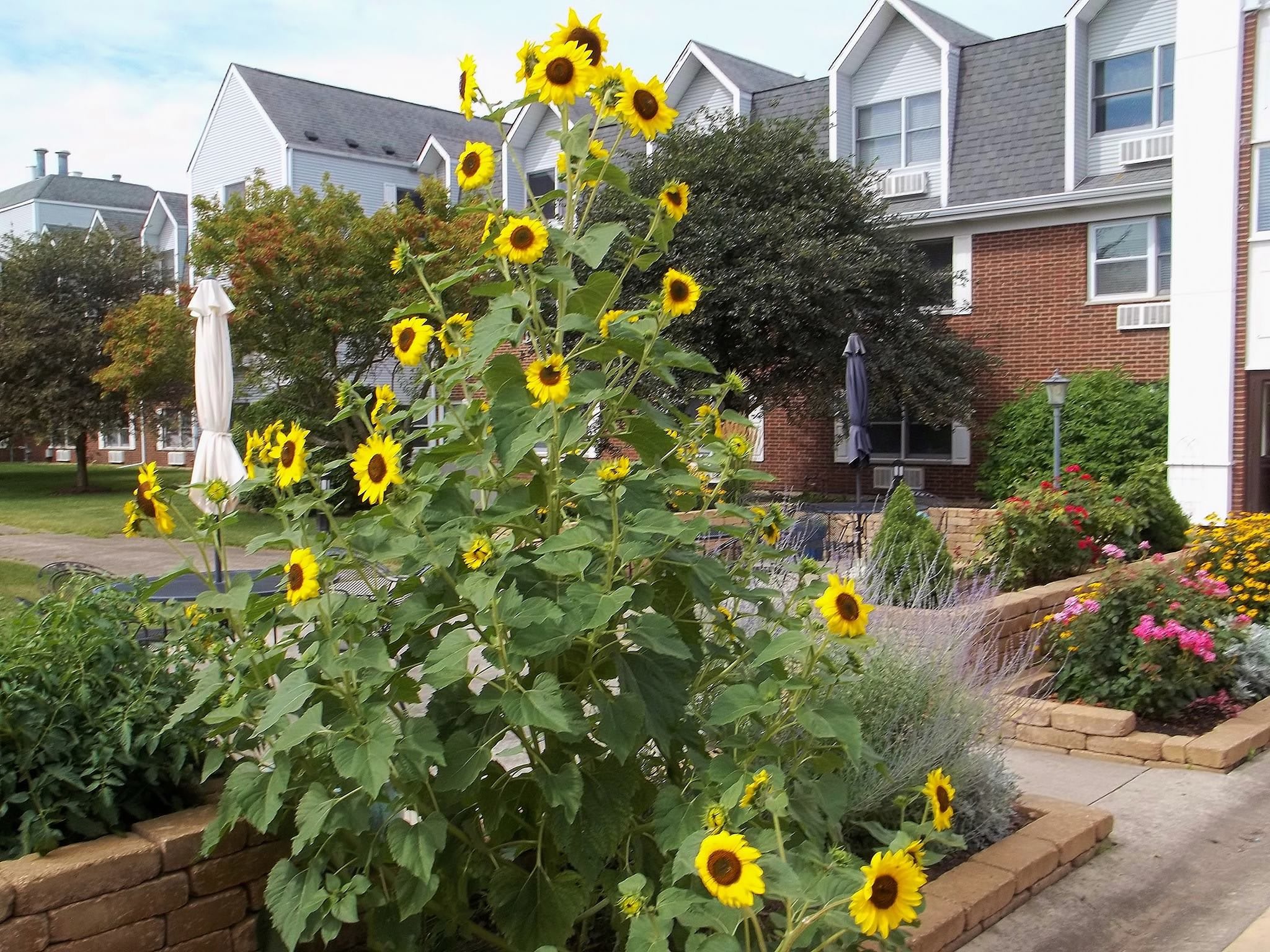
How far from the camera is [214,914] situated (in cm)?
285

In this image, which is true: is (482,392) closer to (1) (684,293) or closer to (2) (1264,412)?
(1) (684,293)

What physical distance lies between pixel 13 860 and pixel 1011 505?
8.22 meters

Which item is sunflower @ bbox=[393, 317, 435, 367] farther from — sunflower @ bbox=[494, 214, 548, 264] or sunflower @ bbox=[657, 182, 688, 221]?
sunflower @ bbox=[657, 182, 688, 221]

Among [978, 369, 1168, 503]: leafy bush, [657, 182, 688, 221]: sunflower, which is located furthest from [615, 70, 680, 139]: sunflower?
[978, 369, 1168, 503]: leafy bush

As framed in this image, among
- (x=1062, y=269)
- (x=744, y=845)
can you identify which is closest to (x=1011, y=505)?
(x=744, y=845)

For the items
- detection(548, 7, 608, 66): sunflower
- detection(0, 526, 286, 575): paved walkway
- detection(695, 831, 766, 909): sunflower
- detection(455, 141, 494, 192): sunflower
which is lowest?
detection(0, 526, 286, 575): paved walkway

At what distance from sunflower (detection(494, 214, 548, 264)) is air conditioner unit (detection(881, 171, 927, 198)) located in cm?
1780

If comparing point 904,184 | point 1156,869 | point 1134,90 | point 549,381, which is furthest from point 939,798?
point 904,184

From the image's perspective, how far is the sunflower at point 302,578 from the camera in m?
2.42

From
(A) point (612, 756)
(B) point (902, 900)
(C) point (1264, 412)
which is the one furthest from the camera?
(C) point (1264, 412)

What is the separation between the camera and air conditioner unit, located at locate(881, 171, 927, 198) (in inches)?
768

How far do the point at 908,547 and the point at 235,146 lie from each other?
25449 mm

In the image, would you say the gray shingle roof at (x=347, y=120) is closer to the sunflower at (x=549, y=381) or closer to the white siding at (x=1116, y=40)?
the white siding at (x=1116, y=40)

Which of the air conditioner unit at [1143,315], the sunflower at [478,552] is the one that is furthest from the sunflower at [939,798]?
the air conditioner unit at [1143,315]
